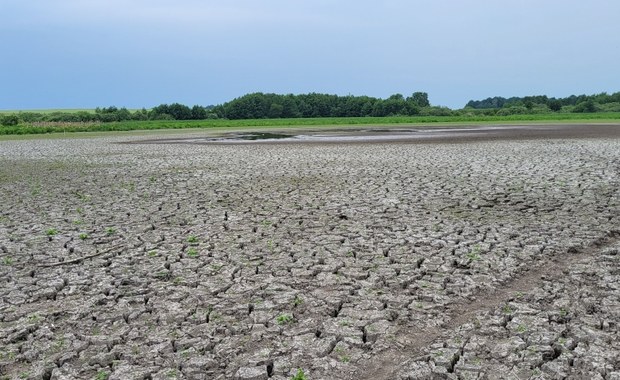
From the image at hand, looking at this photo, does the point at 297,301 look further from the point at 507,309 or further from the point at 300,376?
the point at 507,309

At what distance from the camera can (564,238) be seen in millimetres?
7070

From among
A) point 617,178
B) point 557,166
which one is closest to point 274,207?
point 617,178

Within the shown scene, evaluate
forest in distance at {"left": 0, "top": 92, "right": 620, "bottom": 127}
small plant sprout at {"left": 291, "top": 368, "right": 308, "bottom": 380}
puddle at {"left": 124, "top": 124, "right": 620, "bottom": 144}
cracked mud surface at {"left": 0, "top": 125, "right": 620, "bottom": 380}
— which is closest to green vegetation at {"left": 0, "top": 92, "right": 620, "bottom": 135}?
forest in distance at {"left": 0, "top": 92, "right": 620, "bottom": 127}

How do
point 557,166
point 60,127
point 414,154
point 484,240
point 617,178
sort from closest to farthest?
1. point 484,240
2. point 617,178
3. point 557,166
4. point 414,154
5. point 60,127

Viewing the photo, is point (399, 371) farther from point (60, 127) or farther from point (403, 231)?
point (60, 127)

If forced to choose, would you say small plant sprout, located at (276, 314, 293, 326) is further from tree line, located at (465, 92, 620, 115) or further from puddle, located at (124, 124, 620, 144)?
tree line, located at (465, 92, 620, 115)

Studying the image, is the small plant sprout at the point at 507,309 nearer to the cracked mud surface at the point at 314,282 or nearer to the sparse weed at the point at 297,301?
the cracked mud surface at the point at 314,282

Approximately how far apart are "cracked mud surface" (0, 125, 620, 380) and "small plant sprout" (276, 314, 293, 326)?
0.07 ft

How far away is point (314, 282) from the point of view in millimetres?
5473

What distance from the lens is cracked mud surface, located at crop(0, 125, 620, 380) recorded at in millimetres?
3832

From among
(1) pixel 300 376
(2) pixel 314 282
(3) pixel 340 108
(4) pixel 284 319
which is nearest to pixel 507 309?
(2) pixel 314 282

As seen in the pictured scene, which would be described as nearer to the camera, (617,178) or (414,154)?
(617,178)

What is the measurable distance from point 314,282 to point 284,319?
99cm

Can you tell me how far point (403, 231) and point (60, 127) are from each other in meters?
51.7
